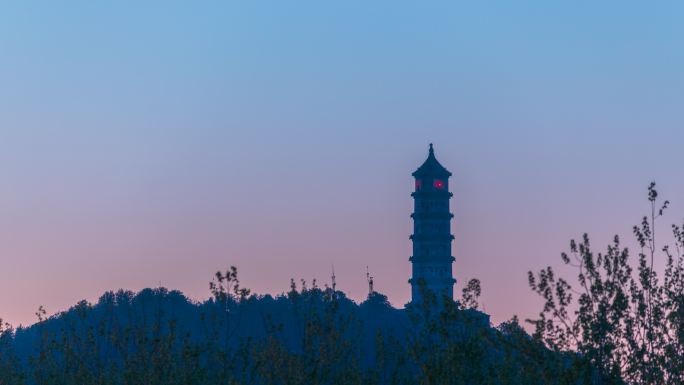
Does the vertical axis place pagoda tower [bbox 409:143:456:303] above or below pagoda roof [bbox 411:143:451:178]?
below

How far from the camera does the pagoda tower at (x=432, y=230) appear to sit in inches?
5276

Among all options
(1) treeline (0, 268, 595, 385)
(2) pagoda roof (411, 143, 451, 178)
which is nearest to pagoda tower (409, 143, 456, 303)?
(2) pagoda roof (411, 143, 451, 178)

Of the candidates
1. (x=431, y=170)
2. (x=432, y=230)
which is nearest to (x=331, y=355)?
(x=432, y=230)

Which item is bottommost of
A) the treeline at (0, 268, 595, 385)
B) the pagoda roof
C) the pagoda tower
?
the treeline at (0, 268, 595, 385)

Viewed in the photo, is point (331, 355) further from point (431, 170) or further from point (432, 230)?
point (431, 170)

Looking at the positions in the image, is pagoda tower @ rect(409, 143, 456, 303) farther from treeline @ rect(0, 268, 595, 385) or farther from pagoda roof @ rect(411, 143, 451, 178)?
treeline @ rect(0, 268, 595, 385)

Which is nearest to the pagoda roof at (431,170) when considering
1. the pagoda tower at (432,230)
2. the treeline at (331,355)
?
the pagoda tower at (432,230)

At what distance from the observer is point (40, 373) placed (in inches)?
1480

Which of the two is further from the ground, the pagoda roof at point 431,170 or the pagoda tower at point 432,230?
the pagoda roof at point 431,170

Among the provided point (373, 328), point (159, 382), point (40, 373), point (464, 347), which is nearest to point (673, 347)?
point (464, 347)

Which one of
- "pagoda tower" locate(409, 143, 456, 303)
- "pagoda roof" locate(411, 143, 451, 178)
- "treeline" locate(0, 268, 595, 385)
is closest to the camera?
"treeline" locate(0, 268, 595, 385)

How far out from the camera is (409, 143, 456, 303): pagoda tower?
134000 mm

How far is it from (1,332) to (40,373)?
1.59 metres

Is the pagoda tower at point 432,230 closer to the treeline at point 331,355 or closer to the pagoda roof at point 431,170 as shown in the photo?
the pagoda roof at point 431,170
